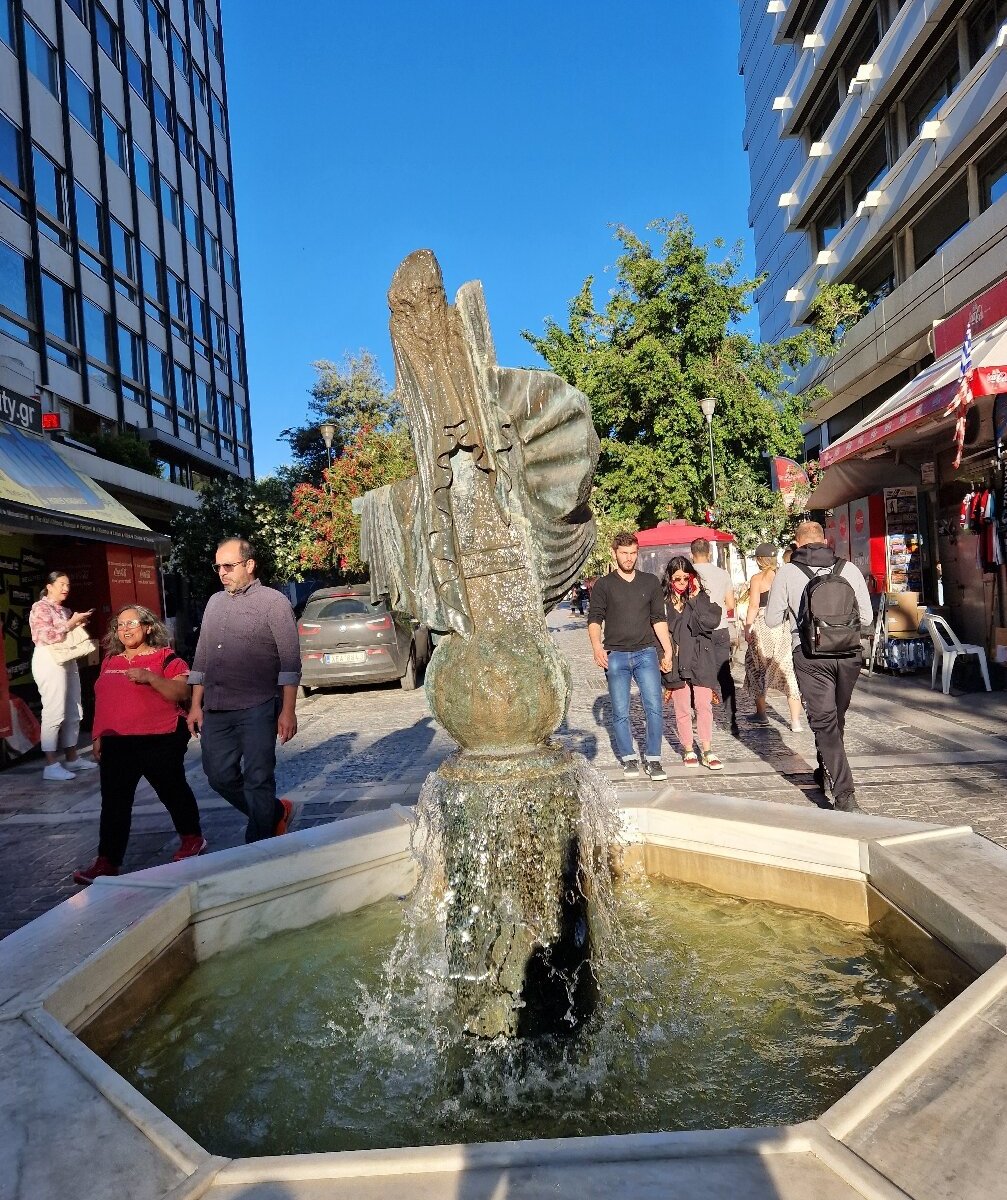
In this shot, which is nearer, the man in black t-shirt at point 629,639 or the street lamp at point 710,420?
the man in black t-shirt at point 629,639

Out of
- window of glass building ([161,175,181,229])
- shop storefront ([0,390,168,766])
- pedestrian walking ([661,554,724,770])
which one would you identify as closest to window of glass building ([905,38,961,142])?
pedestrian walking ([661,554,724,770])

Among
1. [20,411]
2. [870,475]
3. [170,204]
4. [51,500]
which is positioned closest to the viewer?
[51,500]

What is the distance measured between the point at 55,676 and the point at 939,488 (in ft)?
36.9

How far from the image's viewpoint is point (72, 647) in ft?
27.9

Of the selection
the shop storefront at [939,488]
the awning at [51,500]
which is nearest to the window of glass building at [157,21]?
the awning at [51,500]

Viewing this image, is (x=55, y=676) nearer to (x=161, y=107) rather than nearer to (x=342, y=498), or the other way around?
(x=342, y=498)

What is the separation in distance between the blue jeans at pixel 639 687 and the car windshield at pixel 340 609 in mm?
7604

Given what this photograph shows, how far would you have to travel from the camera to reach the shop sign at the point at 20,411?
11570 mm

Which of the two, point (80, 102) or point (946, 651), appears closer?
point (946, 651)

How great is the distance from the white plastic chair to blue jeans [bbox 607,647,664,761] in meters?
5.21

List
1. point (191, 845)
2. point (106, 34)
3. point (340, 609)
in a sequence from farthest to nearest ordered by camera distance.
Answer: point (106, 34) < point (340, 609) < point (191, 845)

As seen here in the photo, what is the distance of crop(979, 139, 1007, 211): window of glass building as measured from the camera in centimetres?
1694

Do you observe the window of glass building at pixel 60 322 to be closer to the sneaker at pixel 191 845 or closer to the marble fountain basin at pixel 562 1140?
the sneaker at pixel 191 845

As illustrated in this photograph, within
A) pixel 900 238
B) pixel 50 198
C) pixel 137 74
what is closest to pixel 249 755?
pixel 50 198
